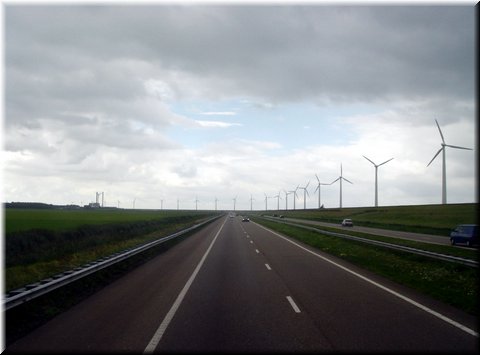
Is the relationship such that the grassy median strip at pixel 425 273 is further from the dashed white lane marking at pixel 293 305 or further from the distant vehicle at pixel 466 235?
the distant vehicle at pixel 466 235

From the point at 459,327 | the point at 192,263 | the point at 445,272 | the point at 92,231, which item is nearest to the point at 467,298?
the point at 459,327

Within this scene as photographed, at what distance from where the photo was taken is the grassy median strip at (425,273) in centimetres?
1319

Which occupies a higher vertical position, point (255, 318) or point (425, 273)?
point (425, 273)

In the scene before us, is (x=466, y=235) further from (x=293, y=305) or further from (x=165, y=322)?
(x=165, y=322)

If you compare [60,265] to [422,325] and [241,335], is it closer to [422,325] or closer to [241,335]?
[241,335]

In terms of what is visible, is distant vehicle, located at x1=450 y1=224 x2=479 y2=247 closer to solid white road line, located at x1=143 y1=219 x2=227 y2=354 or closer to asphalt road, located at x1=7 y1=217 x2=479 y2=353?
asphalt road, located at x1=7 y1=217 x2=479 y2=353

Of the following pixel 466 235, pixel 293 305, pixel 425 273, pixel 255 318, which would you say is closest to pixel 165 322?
pixel 255 318

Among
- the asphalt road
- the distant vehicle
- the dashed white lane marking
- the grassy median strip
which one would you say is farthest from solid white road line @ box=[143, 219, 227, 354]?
the distant vehicle

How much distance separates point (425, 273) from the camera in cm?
1788

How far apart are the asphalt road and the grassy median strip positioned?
0.67 meters

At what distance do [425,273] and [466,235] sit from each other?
20.2 meters

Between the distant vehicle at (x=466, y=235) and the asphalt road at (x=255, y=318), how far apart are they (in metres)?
21.2

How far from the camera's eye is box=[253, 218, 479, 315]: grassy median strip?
1319 cm

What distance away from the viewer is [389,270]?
762 inches
